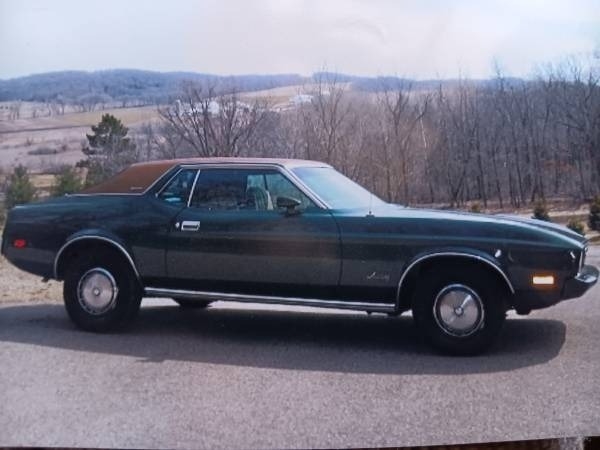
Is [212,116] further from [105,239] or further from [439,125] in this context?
Result: [105,239]

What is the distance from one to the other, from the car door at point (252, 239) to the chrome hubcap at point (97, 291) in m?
0.45

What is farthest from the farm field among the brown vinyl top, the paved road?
the paved road

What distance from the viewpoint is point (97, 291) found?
6.37 metres

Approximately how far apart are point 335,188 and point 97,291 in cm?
175

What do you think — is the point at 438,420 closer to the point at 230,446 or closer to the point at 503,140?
the point at 230,446

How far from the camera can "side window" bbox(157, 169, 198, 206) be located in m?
6.08

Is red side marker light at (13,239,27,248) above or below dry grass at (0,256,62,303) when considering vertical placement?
above

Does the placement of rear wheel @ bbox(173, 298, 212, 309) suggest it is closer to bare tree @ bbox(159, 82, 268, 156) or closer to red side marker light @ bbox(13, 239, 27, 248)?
red side marker light @ bbox(13, 239, 27, 248)

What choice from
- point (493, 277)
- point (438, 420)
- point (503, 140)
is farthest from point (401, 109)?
point (438, 420)

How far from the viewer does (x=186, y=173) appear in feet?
19.9

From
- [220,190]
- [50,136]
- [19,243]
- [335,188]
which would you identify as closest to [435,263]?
[335,188]

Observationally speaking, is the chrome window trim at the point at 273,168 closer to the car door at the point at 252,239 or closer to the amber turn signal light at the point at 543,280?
the car door at the point at 252,239

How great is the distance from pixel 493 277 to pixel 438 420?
1.49 m

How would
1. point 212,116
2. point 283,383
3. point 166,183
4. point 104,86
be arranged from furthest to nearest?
point 166,183 < point 212,116 < point 283,383 < point 104,86
